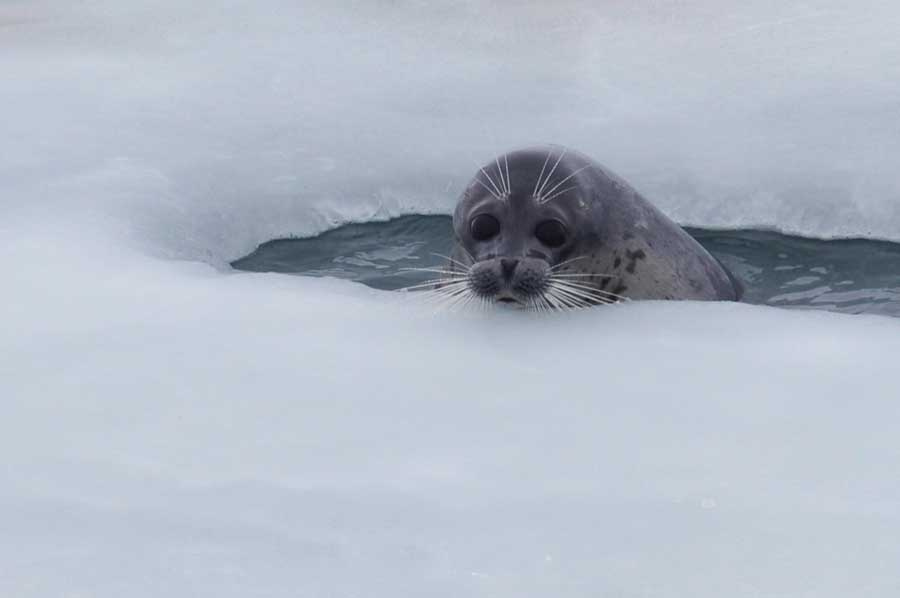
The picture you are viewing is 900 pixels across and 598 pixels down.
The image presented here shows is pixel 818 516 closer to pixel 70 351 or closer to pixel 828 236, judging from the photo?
pixel 70 351

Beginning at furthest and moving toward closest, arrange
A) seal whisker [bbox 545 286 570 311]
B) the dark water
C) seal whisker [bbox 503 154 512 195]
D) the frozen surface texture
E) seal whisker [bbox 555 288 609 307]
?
the frozen surface texture, the dark water, seal whisker [bbox 503 154 512 195], seal whisker [bbox 555 288 609 307], seal whisker [bbox 545 286 570 311]

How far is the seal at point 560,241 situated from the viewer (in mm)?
3816

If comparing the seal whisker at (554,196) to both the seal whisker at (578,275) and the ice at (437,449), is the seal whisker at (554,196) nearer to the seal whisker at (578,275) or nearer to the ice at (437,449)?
the seal whisker at (578,275)

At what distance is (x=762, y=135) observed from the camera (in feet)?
19.4

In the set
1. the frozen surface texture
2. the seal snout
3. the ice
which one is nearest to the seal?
the seal snout

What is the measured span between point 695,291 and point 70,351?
2.24 meters

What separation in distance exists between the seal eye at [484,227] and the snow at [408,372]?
44cm

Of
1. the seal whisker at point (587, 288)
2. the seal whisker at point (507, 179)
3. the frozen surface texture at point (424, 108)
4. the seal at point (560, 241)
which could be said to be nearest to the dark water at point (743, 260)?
the frozen surface texture at point (424, 108)

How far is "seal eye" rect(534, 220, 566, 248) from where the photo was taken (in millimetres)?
4090

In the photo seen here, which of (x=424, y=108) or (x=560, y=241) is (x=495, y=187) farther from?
(x=424, y=108)

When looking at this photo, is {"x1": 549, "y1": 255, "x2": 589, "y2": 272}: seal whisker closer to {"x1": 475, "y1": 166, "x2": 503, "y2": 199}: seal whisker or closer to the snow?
{"x1": 475, "y1": 166, "x2": 503, "y2": 199}: seal whisker

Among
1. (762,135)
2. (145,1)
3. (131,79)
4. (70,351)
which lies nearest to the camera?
(70,351)

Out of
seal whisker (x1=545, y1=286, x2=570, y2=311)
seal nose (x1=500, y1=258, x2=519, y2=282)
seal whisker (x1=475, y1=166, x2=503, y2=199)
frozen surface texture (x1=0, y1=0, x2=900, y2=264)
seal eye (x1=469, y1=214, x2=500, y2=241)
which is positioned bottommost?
seal whisker (x1=545, y1=286, x2=570, y2=311)

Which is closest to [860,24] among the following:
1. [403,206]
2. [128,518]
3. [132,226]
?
[403,206]
